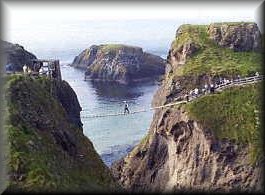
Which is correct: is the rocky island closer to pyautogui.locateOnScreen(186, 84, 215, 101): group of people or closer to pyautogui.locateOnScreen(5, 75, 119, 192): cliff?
pyautogui.locateOnScreen(5, 75, 119, 192): cliff

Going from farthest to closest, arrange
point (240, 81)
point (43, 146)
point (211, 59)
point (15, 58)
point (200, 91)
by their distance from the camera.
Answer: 1. point (211, 59)
2. point (200, 91)
3. point (240, 81)
4. point (15, 58)
5. point (43, 146)

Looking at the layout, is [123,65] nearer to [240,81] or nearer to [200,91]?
[200,91]

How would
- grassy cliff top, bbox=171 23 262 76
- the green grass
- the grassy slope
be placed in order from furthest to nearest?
grassy cliff top, bbox=171 23 262 76, the grassy slope, the green grass

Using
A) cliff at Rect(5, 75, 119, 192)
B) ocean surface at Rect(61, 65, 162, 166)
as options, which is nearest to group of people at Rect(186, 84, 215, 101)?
ocean surface at Rect(61, 65, 162, 166)

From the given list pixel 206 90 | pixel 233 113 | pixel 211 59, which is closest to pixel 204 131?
pixel 233 113

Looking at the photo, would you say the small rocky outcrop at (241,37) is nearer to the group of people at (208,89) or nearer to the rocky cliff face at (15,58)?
the group of people at (208,89)

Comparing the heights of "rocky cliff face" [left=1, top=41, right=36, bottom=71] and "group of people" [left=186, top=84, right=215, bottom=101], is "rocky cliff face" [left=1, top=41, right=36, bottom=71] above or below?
above

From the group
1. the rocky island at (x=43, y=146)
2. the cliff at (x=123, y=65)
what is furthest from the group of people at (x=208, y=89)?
the cliff at (x=123, y=65)
